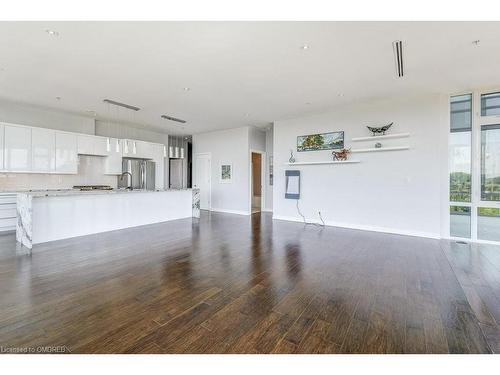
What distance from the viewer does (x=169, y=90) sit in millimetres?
4816

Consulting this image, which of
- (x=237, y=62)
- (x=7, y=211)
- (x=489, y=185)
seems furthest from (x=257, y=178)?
(x=7, y=211)

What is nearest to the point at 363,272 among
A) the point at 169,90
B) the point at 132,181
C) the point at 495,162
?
the point at 495,162

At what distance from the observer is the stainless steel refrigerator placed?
25.2 feet

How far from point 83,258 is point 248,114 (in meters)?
4.81

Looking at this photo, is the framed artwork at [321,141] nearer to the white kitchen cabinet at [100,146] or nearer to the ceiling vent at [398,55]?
the ceiling vent at [398,55]

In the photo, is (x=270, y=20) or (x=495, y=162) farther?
(x=495, y=162)

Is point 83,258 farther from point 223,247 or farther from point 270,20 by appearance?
point 270,20

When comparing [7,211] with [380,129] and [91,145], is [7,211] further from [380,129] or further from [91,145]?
[380,129]

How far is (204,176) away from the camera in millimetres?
9141

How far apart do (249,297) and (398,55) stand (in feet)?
11.9

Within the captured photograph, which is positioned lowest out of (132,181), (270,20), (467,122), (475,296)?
(475,296)

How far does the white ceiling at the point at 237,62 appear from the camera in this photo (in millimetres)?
2822

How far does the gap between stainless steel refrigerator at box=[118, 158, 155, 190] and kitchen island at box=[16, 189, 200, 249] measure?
1.73 meters

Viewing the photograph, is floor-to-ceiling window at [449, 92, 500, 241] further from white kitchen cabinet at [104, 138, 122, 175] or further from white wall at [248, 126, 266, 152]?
white kitchen cabinet at [104, 138, 122, 175]
